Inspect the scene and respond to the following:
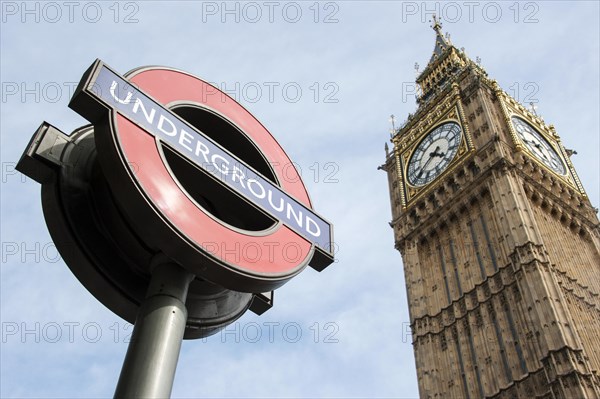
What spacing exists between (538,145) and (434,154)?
6589 mm

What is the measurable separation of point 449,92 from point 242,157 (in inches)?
1578

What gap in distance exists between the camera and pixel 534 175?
1471 inches

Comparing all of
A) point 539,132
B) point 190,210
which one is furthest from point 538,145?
point 190,210

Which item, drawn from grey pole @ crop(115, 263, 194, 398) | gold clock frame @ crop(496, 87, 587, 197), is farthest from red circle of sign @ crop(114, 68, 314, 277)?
gold clock frame @ crop(496, 87, 587, 197)

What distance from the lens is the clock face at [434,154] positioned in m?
39.9

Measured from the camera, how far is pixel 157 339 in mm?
4340

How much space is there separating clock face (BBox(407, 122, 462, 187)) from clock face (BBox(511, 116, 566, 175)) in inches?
155

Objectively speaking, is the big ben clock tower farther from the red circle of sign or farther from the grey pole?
the grey pole

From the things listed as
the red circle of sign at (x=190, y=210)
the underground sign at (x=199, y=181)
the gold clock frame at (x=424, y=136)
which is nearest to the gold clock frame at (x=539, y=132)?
the gold clock frame at (x=424, y=136)

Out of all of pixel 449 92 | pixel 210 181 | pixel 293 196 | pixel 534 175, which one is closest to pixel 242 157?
pixel 293 196

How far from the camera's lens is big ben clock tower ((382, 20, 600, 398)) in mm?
27375

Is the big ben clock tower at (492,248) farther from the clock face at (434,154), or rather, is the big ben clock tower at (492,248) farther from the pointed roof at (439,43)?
the pointed roof at (439,43)

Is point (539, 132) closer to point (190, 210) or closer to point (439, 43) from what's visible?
point (439, 43)

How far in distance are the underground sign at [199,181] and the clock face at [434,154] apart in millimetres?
34346
